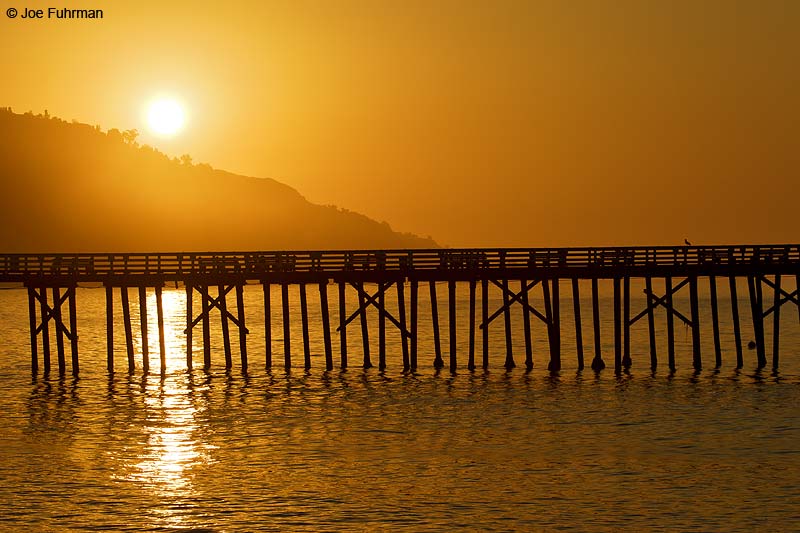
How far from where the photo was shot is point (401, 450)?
127 feet

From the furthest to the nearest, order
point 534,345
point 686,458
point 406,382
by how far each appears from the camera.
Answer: point 534,345
point 406,382
point 686,458

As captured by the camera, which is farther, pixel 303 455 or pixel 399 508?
pixel 303 455

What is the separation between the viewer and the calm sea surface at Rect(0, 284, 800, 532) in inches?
1185

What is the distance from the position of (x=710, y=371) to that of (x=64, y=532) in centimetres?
3830

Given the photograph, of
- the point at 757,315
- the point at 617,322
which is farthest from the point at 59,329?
the point at 757,315

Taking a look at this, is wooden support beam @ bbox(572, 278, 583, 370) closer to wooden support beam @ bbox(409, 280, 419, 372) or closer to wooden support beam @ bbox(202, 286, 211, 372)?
wooden support beam @ bbox(409, 280, 419, 372)

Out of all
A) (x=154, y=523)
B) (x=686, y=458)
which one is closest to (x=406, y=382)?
(x=686, y=458)

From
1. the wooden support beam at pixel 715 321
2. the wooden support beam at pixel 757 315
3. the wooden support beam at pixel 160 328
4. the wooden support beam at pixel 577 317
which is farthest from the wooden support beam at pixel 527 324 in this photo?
the wooden support beam at pixel 160 328

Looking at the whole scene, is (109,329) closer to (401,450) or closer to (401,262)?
(401,262)

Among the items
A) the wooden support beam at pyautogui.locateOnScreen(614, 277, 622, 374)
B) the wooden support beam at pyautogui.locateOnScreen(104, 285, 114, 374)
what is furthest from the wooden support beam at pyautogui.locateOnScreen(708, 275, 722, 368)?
the wooden support beam at pyautogui.locateOnScreen(104, 285, 114, 374)

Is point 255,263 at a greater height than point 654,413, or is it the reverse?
point 255,263

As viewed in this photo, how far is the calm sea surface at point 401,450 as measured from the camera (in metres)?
30.1

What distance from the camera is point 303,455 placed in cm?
3769

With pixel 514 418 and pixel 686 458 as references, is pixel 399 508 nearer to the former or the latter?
pixel 686 458
